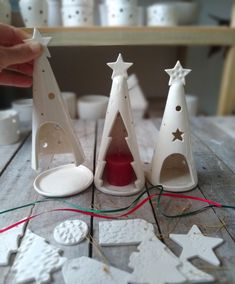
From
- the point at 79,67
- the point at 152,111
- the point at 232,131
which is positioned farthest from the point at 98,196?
the point at 79,67

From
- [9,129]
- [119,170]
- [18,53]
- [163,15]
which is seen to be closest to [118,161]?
[119,170]

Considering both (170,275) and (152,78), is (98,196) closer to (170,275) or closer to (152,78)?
(170,275)

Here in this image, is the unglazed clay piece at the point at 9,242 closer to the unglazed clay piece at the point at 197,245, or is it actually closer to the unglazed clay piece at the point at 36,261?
the unglazed clay piece at the point at 36,261

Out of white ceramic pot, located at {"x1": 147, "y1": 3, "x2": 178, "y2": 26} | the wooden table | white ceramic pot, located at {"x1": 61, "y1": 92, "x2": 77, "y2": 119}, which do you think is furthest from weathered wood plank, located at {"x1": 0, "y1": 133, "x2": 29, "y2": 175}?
white ceramic pot, located at {"x1": 147, "y1": 3, "x2": 178, "y2": 26}

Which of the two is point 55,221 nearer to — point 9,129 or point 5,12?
point 9,129

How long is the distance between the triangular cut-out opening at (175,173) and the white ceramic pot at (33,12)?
0.56 meters

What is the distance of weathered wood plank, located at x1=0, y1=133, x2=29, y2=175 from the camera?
57 centimetres

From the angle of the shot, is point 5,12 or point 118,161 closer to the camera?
point 118,161

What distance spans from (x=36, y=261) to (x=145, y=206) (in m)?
0.19

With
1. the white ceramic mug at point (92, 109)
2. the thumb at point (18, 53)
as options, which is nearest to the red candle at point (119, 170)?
the thumb at point (18, 53)

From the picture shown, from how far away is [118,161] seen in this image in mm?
462

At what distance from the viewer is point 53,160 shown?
593 mm

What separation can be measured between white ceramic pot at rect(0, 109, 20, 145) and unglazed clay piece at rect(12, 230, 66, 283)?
1.26ft

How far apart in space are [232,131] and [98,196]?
524 mm
